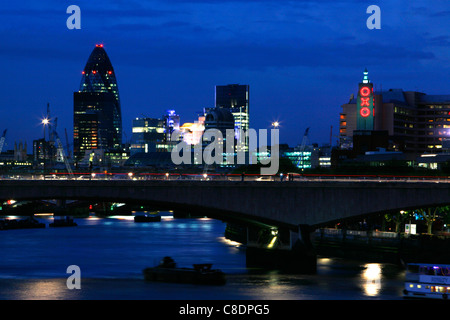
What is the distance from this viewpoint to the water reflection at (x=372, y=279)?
71531 mm

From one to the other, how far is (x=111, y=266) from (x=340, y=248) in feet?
97.0

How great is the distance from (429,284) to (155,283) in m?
24.3

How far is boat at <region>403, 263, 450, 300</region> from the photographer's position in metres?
66.7

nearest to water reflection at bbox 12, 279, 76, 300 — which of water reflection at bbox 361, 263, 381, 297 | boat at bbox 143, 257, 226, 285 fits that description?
boat at bbox 143, 257, 226, 285

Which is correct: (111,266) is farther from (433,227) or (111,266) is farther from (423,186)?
(433,227)

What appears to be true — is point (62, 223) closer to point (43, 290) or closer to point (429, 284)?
point (43, 290)

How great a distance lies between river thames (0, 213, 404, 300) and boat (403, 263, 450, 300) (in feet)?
6.73

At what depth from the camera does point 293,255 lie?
85.3m

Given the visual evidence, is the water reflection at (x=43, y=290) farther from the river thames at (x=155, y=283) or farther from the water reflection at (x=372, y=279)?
the water reflection at (x=372, y=279)

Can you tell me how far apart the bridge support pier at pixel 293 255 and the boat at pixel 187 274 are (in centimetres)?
983

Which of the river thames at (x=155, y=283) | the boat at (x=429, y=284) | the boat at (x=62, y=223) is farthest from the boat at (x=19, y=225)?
the boat at (x=429, y=284)
